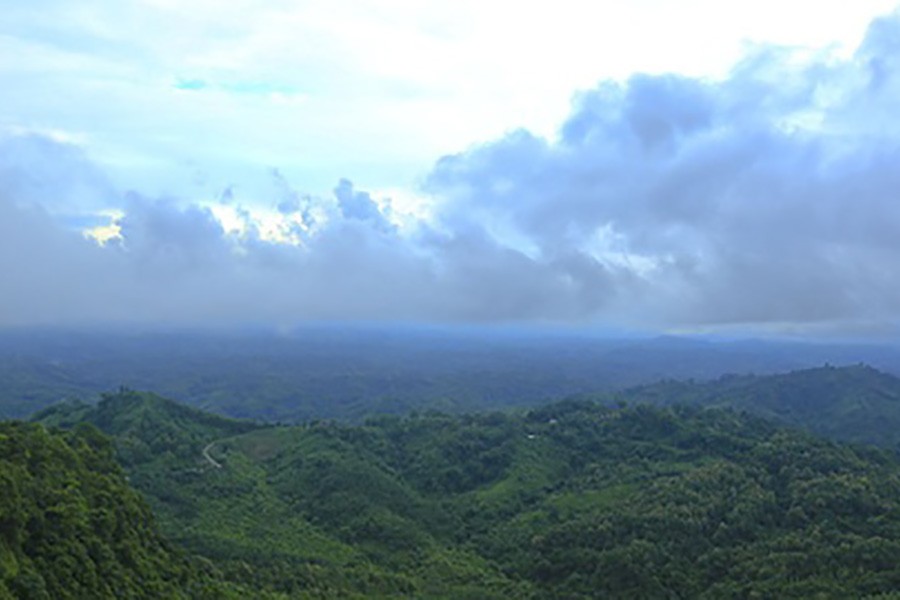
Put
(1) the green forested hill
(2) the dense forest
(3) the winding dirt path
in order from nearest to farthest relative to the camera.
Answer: (1) the green forested hill
(2) the dense forest
(3) the winding dirt path

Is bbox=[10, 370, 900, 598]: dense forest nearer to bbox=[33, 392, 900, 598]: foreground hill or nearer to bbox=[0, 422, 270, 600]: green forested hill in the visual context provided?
bbox=[33, 392, 900, 598]: foreground hill

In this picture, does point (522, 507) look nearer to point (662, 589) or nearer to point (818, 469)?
point (662, 589)

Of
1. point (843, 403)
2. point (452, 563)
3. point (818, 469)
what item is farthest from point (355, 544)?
point (843, 403)

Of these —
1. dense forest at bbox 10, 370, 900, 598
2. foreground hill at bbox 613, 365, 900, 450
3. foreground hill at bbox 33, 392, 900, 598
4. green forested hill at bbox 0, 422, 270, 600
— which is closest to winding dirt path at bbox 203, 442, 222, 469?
foreground hill at bbox 33, 392, 900, 598

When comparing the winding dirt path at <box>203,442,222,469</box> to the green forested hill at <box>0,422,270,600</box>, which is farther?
the winding dirt path at <box>203,442,222,469</box>

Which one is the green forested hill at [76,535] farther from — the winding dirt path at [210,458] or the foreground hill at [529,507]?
the winding dirt path at [210,458]

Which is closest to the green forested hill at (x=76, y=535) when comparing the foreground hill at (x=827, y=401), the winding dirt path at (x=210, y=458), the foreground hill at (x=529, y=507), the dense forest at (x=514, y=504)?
the dense forest at (x=514, y=504)
